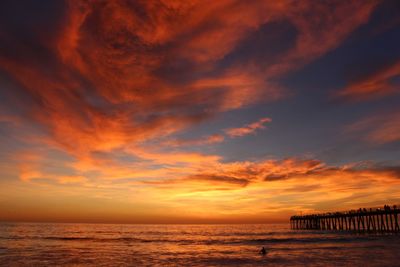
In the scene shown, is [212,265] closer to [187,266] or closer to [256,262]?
[187,266]

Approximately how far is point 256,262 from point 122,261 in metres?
12.1

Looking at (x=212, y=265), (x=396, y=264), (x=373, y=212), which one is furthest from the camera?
(x=373, y=212)

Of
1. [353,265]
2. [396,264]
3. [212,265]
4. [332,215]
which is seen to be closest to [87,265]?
[212,265]

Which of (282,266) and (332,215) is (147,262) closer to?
(282,266)

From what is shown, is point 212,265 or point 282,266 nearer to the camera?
point 282,266

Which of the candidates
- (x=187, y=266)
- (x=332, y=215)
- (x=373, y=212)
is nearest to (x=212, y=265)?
(x=187, y=266)

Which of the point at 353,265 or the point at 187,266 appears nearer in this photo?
the point at 353,265

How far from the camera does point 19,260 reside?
97.7ft

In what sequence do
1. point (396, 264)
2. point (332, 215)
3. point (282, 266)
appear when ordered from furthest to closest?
point (332, 215)
point (282, 266)
point (396, 264)

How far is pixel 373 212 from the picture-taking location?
6097 cm

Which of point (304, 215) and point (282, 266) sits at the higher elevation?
point (304, 215)

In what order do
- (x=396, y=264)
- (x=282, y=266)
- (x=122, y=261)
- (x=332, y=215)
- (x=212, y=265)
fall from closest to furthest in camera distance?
(x=396, y=264) → (x=282, y=266) → (x=212, y=265) → (x=122, y=261) → (x=332, y=215)

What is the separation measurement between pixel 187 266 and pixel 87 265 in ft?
27.3

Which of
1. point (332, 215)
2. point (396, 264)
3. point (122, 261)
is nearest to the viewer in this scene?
point (396, 264)
